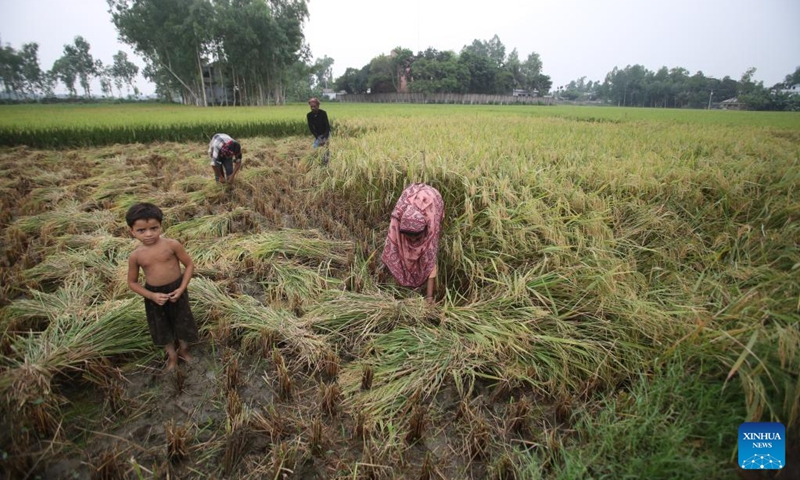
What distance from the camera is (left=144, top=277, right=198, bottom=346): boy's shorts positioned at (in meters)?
1.81

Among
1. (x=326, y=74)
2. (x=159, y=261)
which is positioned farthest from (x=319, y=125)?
(x=326, y=74)

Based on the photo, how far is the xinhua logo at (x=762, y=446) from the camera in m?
1.21

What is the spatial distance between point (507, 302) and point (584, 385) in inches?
26.3

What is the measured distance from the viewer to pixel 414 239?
2.36 metres

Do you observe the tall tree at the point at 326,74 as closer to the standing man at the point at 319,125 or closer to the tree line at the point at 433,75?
the tree line at the point at 433,75

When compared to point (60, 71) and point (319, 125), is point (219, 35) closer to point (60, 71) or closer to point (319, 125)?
point (319, 125)

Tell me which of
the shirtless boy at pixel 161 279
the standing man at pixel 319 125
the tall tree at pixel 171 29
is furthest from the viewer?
the tall tree at pixel 171 29

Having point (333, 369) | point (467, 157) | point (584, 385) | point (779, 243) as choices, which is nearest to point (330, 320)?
point (333, 369)

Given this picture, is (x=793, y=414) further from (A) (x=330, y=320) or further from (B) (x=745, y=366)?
(A) (x=330, y=320)

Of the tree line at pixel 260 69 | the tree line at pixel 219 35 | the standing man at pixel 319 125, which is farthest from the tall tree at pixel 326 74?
the standing man at pixel 319 125

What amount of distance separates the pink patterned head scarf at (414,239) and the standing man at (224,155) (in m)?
3.43

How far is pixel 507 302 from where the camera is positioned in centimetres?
234

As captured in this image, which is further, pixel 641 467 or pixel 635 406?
pixel 635 406

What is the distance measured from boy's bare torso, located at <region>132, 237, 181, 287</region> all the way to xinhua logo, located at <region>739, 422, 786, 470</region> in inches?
98.6
